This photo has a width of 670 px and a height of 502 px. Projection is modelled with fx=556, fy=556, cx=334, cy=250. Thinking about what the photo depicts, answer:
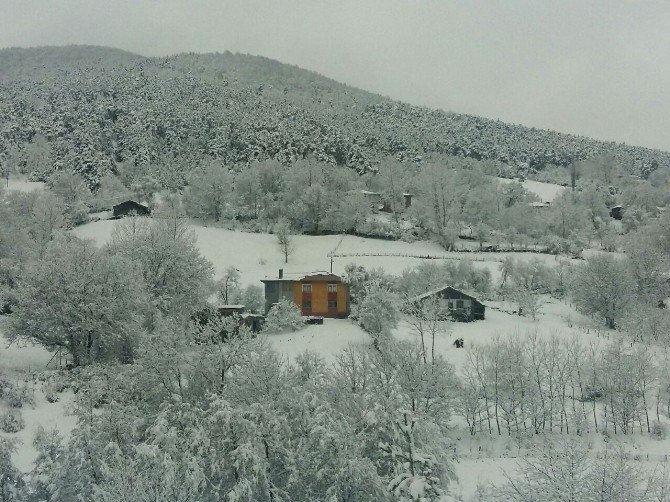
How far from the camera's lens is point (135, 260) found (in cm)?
3666

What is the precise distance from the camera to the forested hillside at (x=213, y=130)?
10744 centimetres

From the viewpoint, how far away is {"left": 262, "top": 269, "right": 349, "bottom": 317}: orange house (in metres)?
51.2

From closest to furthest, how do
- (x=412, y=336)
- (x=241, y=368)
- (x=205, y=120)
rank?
(x=241, y=368) < (x=412, y=336) < (x=205, y=120)

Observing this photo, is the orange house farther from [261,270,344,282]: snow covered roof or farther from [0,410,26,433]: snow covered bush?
[0,410,26,433]: snow covered bush

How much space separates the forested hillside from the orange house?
52.5 metres

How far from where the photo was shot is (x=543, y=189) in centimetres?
11631

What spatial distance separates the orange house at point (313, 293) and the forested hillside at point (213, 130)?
172 feet

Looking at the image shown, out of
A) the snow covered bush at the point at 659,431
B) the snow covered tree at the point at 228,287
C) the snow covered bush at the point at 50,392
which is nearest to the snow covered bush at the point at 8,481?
the snow covered bush at the point at 50,392

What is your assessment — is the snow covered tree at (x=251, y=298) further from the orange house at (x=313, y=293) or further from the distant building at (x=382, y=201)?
the distant building at (x=382, y=201)

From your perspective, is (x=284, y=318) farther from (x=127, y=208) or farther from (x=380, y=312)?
(x=127, y=208)

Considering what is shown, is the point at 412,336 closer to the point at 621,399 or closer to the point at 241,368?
the point at 621,399

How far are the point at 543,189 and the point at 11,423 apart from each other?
111 m

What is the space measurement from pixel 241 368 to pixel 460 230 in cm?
6289

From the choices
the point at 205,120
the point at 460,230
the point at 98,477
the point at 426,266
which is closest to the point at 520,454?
the point at 98,477
